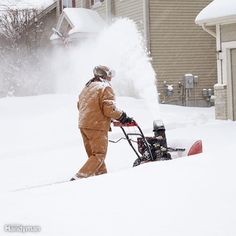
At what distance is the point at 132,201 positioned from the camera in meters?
4.19

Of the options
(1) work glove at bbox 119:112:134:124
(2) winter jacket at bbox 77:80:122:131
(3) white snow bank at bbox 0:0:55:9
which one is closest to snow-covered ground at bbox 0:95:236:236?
(1) work glove at bbox 119:112:134:124

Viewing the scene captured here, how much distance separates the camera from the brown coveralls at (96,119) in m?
7.45

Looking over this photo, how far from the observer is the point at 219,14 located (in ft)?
51.0

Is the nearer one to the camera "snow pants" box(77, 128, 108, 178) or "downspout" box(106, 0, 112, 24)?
"snow pants" box(77, 128, 108, 178)

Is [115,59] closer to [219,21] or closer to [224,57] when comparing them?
[224,57]

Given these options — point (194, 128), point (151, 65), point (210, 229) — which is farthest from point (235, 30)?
point (210, 229)

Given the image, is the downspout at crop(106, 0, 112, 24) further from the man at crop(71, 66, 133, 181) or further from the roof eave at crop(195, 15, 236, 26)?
the man at crop(71, 66, 133, 181)

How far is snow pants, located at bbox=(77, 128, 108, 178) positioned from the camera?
24.5ft

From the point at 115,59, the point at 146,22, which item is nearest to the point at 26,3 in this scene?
the point at 115,59

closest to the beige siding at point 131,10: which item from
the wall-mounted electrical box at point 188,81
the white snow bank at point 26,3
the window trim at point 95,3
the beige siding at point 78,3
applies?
the window trim at point 95,3

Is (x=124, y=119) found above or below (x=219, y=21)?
below

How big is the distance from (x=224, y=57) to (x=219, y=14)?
124cm

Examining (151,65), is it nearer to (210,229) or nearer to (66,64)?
(66,64)

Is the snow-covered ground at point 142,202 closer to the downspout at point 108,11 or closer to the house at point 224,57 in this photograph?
the house at point 224,57
